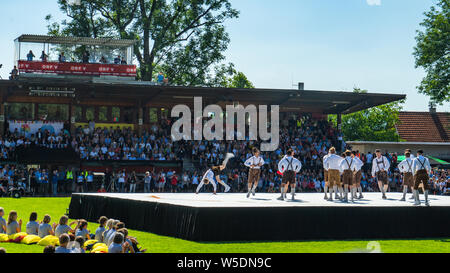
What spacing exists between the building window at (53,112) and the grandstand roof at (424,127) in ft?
134

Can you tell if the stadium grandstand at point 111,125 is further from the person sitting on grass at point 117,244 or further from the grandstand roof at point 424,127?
the person sitting on grass at point 117,244

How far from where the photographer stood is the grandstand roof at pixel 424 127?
211 ft

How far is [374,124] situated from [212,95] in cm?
4425

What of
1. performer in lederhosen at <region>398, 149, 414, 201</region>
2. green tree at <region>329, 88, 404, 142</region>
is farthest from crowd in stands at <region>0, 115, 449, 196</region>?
green tree at <region>329, 88, 404, 142</region>

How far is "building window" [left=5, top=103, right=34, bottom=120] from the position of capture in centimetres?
4050

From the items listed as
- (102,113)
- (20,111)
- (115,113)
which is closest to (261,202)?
(115,113)

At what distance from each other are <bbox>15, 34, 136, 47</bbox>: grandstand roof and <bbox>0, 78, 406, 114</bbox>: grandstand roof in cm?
332

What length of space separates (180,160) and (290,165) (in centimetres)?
1927

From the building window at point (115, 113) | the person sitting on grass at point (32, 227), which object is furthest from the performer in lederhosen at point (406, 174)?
the building window at point (115, 113)

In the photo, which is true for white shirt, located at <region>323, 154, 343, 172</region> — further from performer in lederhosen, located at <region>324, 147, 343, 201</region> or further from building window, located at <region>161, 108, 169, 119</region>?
building window, located at <region>161, 108, 169, 119</region>
